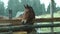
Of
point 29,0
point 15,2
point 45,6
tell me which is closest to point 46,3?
point 45,6

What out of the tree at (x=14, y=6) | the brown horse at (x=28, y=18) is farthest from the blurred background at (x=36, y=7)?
the brown horse at (x=28, y=18)

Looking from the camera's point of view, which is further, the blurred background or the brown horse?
the blurred background

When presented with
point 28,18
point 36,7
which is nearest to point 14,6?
point 36,7

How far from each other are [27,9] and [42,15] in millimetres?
2036

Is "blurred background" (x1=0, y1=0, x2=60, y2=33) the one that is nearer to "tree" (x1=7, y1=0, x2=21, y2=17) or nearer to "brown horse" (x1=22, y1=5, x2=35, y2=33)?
"tree" (x1=7, y1=0, x2=21, y2=17)

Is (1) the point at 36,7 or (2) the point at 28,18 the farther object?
(1) the point at 36,7

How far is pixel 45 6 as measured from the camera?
432 cm

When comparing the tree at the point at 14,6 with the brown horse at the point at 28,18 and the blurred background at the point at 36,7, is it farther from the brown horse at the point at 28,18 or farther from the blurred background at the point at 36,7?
the brown horse at the point at 28,18

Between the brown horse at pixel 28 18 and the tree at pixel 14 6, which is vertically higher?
the tree at pixel 14 6

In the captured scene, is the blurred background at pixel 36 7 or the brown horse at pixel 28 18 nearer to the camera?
the brown horse at pixel 28 18

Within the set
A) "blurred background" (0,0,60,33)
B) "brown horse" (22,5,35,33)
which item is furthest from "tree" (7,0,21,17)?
"brown horse" (22,5,35,33)

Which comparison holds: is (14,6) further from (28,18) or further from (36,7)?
(28,18)

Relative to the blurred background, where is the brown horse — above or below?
below

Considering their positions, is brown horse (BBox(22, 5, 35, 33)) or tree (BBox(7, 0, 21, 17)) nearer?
brown horse (BBox(22, 5, 35, 33))
